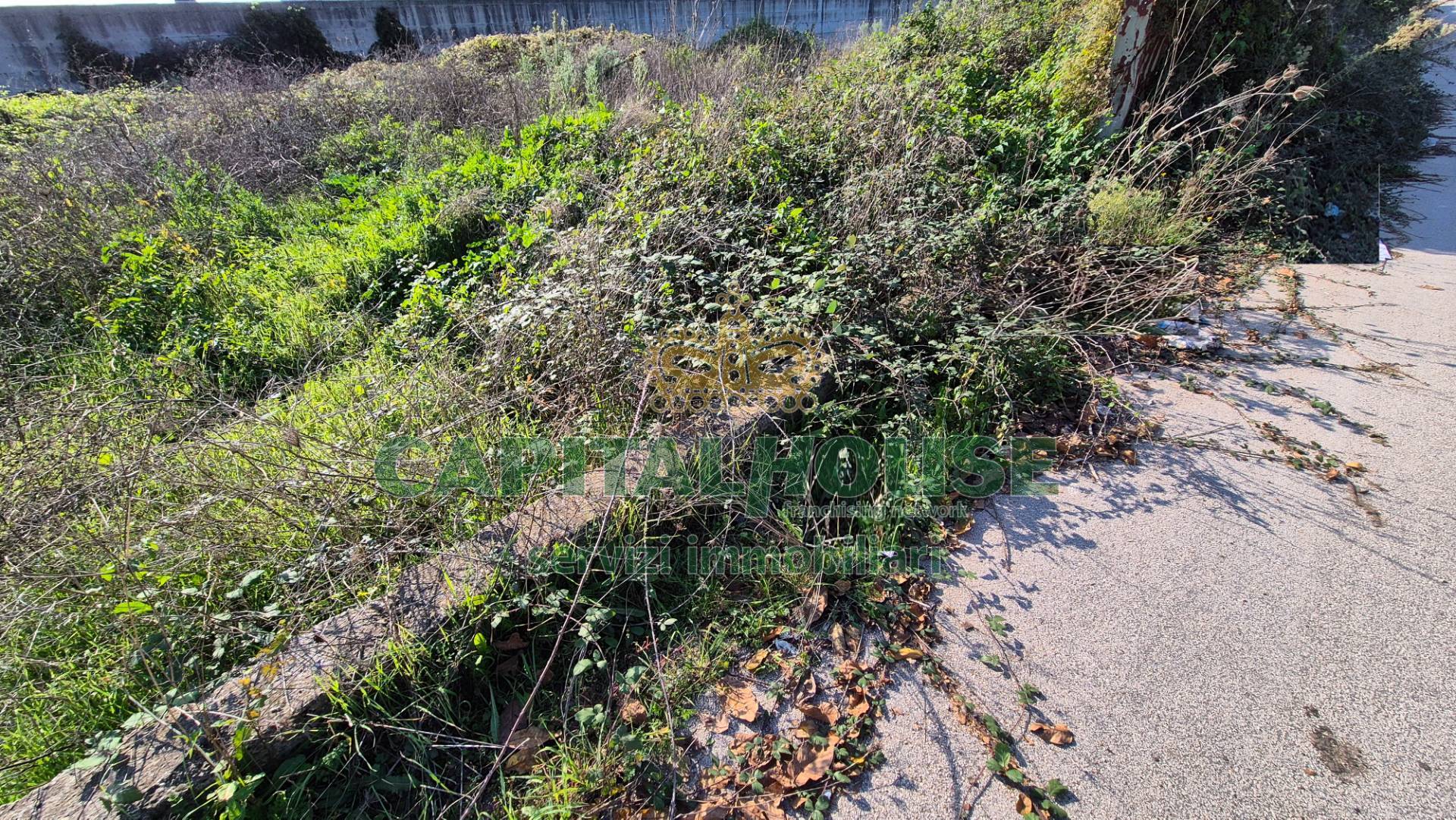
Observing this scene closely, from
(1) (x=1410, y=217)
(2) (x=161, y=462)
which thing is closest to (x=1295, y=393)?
(1) (x=1410, y=217)

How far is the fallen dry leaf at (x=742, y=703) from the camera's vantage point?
1.95 m

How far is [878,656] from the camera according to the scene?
211 centimetres

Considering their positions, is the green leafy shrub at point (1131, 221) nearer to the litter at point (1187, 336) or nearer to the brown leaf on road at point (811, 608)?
the litter at point (1187, 336)

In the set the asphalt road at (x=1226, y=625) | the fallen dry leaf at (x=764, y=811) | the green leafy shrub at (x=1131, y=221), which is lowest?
the fallen dry leaf at (x=764, y=811)

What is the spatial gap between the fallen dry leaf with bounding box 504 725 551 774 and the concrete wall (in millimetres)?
12987

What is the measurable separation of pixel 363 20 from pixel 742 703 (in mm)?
21571

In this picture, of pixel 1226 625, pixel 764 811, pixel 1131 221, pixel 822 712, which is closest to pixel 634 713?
pixel 764 811

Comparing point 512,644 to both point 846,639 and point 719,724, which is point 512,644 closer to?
point 719,724

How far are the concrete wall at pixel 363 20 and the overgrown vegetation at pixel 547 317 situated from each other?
7.90 m

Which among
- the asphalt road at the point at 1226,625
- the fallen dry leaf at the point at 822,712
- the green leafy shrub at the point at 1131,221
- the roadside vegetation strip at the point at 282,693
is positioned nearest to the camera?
the roadside vegetation strip at the point at 282,693

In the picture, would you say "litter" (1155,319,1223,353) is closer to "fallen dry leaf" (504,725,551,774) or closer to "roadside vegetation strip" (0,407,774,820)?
"roadside vegetation strip" (0,407,774,820)

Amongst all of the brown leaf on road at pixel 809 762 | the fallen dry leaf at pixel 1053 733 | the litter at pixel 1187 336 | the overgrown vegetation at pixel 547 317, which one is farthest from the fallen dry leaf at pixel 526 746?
the litter at pixel 1187 336

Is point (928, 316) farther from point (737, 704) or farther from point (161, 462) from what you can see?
point (161, 462)

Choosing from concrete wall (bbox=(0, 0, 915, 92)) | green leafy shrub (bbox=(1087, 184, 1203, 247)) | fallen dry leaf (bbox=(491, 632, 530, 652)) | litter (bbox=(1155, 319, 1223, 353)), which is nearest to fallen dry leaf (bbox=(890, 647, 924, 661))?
fallen dry leaf (bbox=(491, 632, 530, 652))
